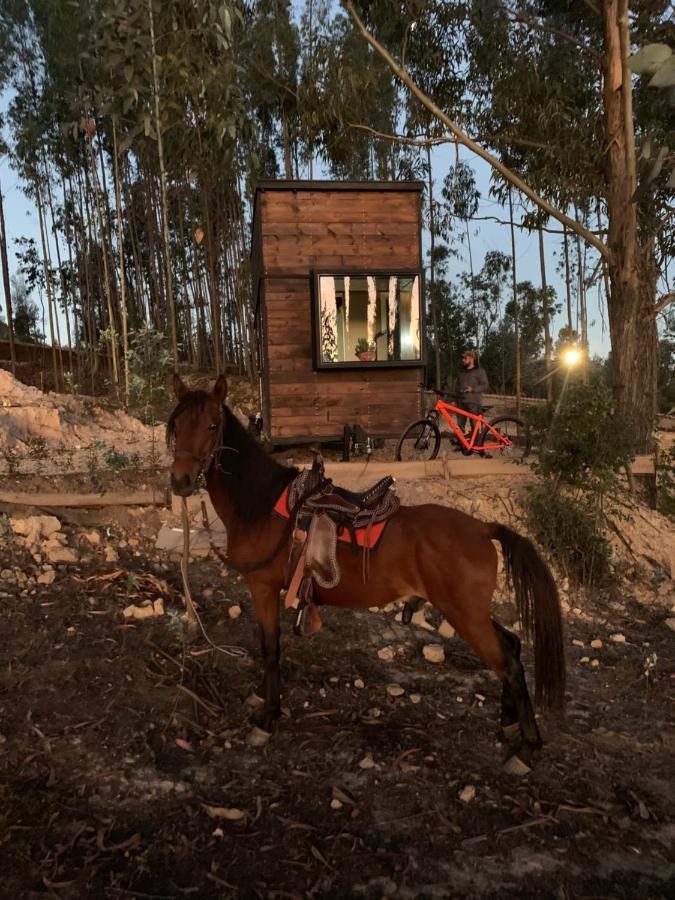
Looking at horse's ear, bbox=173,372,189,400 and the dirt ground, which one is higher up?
horse's ear, bbox=173,372,189,400

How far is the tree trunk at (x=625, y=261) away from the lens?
26.3 feet

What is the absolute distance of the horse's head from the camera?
10.7ft

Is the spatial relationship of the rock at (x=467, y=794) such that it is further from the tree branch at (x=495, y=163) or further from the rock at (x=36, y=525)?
the tree branch at (x=495, y=163)

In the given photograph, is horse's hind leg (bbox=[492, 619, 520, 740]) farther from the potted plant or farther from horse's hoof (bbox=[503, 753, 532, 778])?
the potted plant

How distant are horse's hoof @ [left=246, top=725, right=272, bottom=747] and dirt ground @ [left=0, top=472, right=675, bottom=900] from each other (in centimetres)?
4

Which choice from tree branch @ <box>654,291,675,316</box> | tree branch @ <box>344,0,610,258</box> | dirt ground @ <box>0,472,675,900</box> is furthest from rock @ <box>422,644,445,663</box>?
tree branch @ <box>344,0,610,258</box>

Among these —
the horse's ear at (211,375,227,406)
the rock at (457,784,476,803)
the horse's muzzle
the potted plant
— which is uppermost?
the potted plant

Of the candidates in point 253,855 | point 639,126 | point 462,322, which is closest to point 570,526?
point 253,855

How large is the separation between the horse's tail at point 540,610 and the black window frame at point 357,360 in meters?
7.25

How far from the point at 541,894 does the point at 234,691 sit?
2301 mm

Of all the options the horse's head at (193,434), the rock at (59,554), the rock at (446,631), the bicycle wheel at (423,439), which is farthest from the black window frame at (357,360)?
the horse's head at (193,434)

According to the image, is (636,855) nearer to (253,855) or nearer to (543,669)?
(543,669)

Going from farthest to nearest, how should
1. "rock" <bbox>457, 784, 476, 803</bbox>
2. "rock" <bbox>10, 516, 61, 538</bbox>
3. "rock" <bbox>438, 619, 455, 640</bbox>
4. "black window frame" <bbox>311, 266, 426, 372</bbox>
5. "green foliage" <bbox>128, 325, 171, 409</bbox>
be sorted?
1. "black window frame" <bbox>311, 266, 426, 372</bbox>
2. "green foliage" <bbox>128, 325, 171, 409</bbox>
3. "rock" <bbox>10, 516, 61, 538</bbox>
4. "rock" <bbox>438, 619, 455, 640</bbox>
5. "rock" <bbox>457, 784, 476, 803</bbox>

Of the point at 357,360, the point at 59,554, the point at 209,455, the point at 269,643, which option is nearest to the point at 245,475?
the point at 209,455
